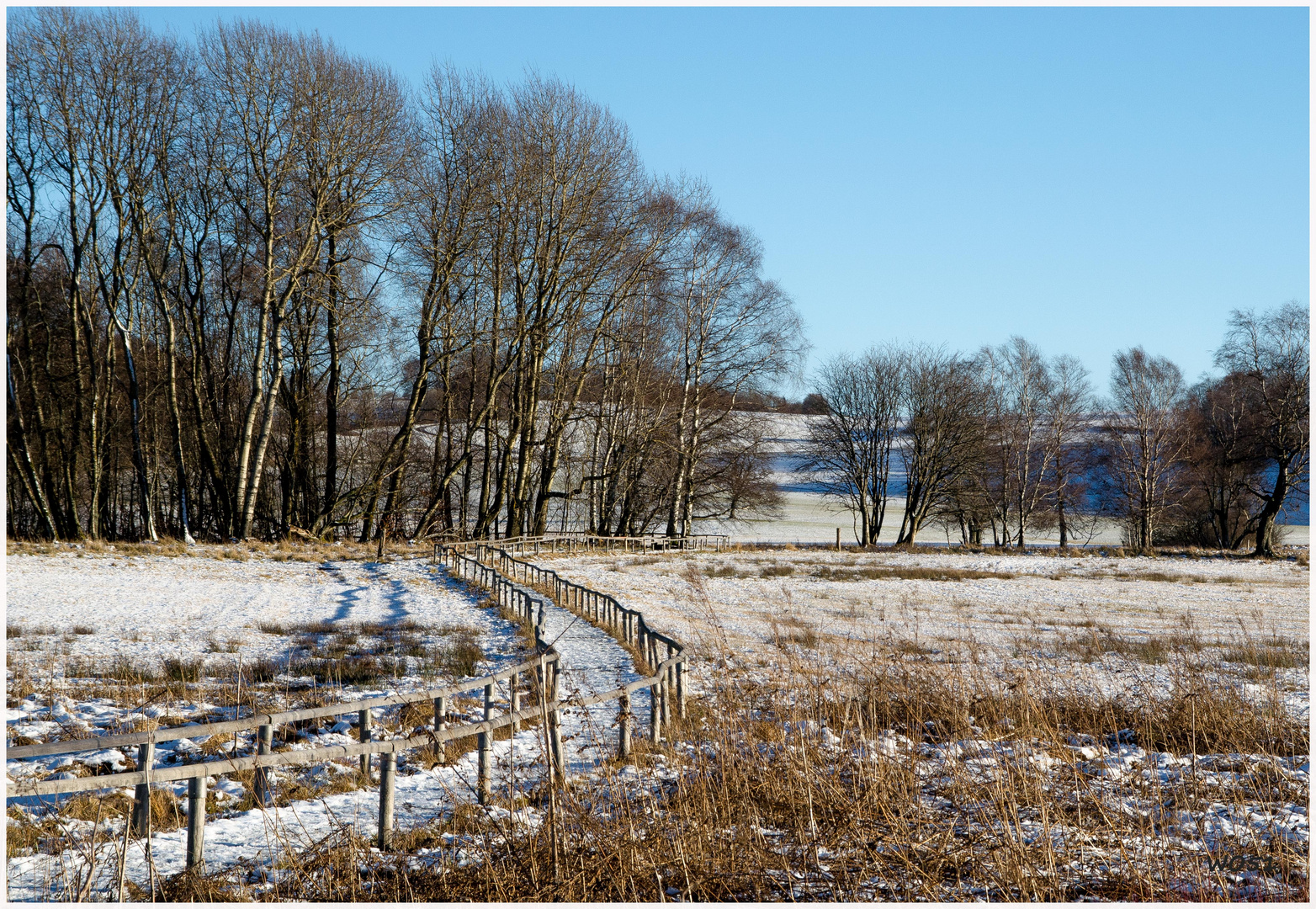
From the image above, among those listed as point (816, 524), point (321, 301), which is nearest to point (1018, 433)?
point (816, 524)

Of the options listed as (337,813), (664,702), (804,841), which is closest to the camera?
(804,841)

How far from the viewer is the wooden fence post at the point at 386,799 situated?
4.93 meters

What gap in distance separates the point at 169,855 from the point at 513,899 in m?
2.08

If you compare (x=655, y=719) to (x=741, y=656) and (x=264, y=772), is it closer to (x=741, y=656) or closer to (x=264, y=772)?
(x=264, y=772)

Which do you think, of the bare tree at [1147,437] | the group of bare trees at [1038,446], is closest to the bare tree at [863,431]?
the group of bare trees at [1038,446]

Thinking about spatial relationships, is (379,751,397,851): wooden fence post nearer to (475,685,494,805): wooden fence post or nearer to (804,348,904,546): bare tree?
(475,685,494,805): wooden fence post

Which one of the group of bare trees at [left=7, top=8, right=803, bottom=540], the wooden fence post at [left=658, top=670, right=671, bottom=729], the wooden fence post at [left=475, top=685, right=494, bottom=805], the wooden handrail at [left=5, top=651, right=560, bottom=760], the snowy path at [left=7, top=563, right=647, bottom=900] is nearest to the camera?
the wooden handrail at [left=5, top=651, right=560, bottom=760]

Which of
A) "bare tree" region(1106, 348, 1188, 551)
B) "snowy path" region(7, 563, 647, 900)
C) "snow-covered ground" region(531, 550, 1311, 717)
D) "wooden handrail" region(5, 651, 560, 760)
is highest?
"bare tree" region(1106, 348, 1188, 551)

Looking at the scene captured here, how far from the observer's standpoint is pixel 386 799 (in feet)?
16.5

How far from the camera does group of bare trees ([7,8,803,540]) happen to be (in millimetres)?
25219

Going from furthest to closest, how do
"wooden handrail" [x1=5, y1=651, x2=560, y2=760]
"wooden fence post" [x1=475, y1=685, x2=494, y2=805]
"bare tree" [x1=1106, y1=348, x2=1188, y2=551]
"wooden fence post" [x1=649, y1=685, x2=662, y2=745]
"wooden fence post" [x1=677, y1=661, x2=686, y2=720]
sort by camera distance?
"bare tree" [x1=1106, y1=348, x2=1188, y2=551], "wooden fence post" [x1=677, y1=661, x2=686, y2=720], "wooden fence post" [x1=649, y1=685, x2=662, y2=745], "wooden fence post" [x1=475, y1=685, x2=494, y2=805], "wooden handrail" [x1=5, y1=651, x2=560, y2=760]

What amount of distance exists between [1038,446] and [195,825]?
46.7 m

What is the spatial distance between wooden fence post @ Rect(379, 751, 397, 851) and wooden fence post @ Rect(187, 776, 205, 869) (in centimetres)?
88

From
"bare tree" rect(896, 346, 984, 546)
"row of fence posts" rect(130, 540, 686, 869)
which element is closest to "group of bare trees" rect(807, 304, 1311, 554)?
"bare tree" rect(896, 346, 984, 546)
